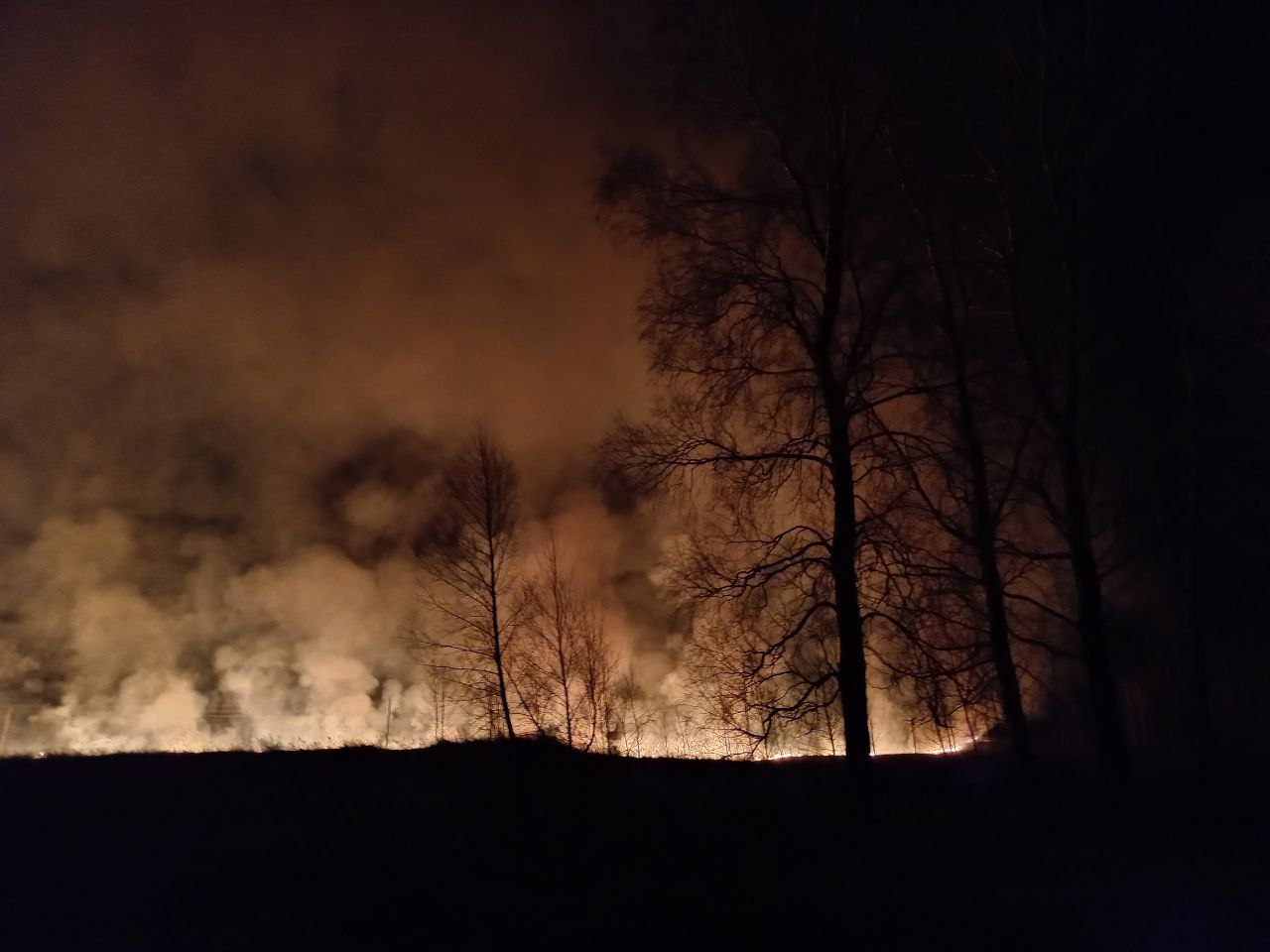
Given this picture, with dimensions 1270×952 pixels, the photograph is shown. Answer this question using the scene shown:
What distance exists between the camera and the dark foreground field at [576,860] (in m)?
8.78

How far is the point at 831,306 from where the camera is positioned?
13.7 meters

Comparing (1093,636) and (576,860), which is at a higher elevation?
(1093,636)

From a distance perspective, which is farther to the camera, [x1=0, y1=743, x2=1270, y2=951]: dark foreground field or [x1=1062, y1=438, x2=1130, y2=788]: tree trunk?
[x1=1062, y1=438, x2=1130, y2=788]: tree trunk

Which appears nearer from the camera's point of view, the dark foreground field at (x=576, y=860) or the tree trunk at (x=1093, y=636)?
the dark foreground field at (x=576, y=860)

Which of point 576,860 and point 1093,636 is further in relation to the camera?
point 1093,636

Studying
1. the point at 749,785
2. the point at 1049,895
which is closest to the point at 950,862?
the point at 1049,895

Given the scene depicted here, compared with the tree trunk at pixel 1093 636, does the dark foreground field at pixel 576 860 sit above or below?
below

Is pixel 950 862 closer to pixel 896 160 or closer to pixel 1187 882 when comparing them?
pixel 1187 882

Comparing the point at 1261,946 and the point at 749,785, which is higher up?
the point at 749,785

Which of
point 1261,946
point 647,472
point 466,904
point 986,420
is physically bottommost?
point 1261,946

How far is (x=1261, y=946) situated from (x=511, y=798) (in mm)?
9174

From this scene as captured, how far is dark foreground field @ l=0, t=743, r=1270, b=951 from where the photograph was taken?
28.8 feet

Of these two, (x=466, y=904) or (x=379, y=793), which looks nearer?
(x=466, y=904)

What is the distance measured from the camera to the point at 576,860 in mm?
11062
